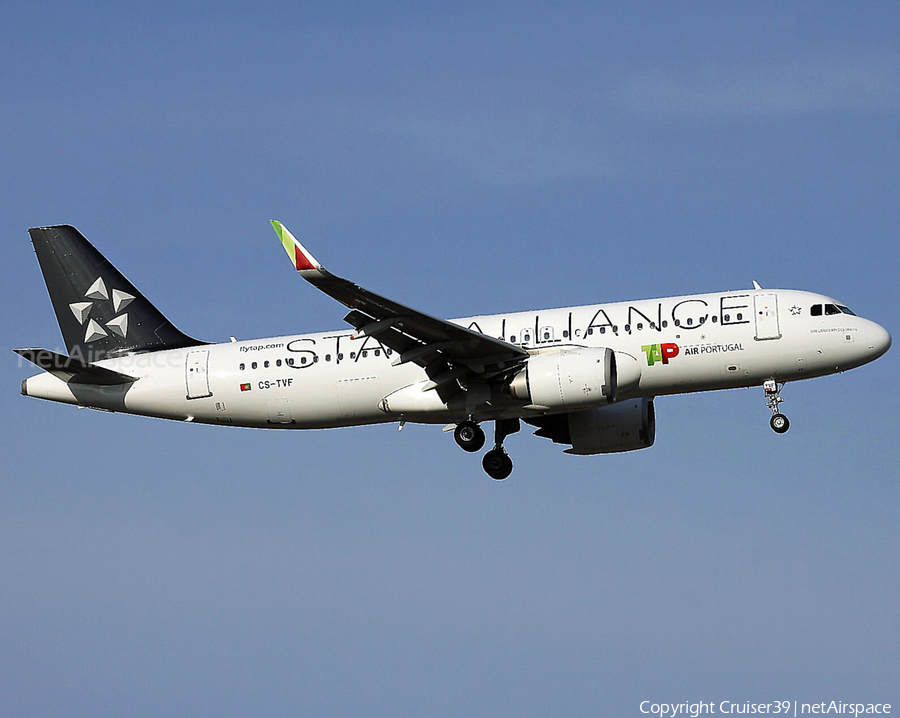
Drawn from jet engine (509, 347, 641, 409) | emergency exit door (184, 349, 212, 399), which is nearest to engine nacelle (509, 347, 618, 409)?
jet engine (509, 347, 641, 409)

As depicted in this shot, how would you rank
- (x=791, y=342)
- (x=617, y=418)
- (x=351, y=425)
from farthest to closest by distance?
1. (x=617, y=418)
2. (x=351, y=425)
3. (x=791, y=342)

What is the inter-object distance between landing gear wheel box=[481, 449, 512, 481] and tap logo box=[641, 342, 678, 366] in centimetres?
590

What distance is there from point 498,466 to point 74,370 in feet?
43.1

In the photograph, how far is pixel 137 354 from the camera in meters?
40.3

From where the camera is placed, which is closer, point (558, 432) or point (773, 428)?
point (773, 428)

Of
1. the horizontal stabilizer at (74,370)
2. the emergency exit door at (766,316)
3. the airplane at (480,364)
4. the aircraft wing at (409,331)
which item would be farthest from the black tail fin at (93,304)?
the emergency exit door at (766,316)

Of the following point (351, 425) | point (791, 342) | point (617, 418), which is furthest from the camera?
point (617, 418)

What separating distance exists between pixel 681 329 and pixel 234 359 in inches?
526

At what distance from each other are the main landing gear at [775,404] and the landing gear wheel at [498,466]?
7.94 metres

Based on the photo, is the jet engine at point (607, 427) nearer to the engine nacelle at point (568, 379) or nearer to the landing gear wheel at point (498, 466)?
the landing gear wheel at point (498, 466)

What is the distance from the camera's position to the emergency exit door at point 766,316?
1387 inches

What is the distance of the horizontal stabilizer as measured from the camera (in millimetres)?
37469

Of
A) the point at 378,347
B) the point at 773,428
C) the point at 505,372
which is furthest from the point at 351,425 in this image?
the point at 773,428

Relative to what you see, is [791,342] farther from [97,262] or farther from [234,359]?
[97,262]
